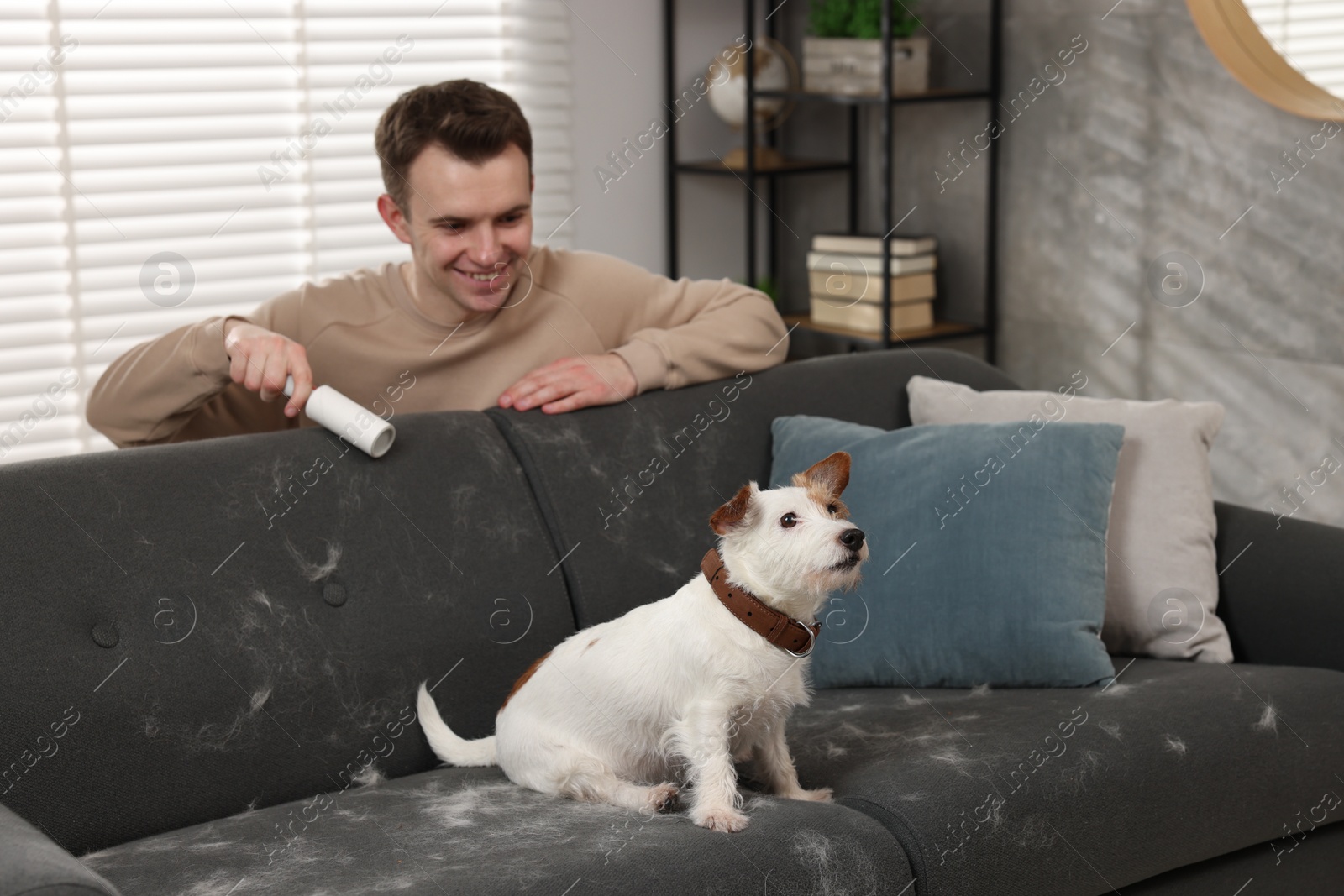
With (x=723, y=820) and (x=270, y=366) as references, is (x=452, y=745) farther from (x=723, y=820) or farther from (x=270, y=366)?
(x=270, y=366)

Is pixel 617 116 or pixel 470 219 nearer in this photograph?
pixel 470 219

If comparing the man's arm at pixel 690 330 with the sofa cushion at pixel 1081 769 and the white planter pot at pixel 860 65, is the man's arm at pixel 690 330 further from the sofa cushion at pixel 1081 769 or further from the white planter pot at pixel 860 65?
the white planter pot at pixel 860 65

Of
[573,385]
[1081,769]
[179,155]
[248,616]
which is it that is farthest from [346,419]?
[179,155]

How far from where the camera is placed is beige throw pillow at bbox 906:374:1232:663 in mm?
2055

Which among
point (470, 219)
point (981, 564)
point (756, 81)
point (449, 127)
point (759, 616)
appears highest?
point (756, 81)

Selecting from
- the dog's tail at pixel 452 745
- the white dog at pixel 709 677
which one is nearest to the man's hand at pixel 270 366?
the dog's tail at pixel 452 745

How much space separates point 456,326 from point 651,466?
16.7 inches

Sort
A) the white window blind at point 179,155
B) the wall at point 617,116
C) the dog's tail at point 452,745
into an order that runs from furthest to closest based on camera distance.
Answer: the wall at point 617,116
the white window blind at point 179,155
the dog's tail at point 452,745

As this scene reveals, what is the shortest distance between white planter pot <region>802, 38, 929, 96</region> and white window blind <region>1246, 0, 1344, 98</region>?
2.78ft

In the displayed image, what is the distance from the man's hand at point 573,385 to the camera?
2.11m

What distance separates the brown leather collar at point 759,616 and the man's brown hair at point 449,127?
3.02 ft

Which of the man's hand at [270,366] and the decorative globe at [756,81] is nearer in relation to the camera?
the man's hand at [270,366]

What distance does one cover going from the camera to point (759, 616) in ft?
4.79

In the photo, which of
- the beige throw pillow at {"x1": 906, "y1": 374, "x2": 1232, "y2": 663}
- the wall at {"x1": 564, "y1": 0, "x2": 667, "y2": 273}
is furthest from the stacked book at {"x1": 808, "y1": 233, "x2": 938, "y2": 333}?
the beige throw pillow at {"x1": 906, "y1": 374, "x2": 1232, "y2": 663}
